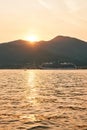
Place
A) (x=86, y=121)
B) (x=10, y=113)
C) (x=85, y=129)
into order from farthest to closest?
(x=10, y=113) < (x=86, y=121) < (x=85, y=129)

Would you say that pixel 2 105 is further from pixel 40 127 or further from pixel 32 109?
pixel 40 127

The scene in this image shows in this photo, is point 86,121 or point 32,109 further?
point 32,109

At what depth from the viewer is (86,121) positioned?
35.6 meters

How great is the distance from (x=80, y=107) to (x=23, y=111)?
808cm

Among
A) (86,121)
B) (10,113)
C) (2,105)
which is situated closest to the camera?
(86,121)

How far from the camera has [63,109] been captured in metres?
44.8

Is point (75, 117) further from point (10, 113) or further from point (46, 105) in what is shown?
point (46, 105)

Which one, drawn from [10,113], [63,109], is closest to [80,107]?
[63,109]

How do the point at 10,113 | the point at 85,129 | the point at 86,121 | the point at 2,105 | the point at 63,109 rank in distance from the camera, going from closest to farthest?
the point at 85,129
the point at 86,121
the point at 10,113
the point at 63,109
the point at 2,105

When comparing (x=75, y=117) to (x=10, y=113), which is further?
(x=10, y=113)

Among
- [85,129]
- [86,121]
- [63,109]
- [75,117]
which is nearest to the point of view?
[85,129]

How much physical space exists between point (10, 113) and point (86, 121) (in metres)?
9.47

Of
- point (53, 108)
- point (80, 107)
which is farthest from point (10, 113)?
point (80, 107)

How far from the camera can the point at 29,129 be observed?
32.2 metres
